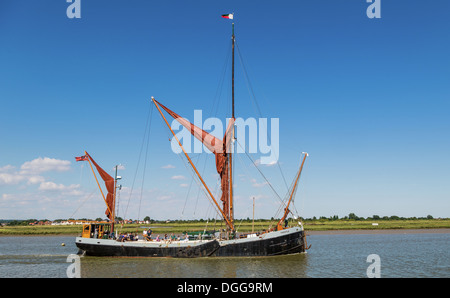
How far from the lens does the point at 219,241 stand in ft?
155

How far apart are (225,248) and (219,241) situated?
1.25 meters

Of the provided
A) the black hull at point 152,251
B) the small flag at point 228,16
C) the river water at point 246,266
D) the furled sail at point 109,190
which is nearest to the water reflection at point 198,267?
the river water at point 246,266

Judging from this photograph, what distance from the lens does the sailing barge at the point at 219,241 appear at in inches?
1834

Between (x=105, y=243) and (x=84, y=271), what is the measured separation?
11.4 meters

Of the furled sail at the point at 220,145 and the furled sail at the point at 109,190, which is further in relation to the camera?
the furled sail at the point at 109,190

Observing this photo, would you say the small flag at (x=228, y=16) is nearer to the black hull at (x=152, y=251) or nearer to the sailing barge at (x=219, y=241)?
the sailing barge at (x=219, y=241)

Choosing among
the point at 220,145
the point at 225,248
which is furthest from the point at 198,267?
the point at 220,145

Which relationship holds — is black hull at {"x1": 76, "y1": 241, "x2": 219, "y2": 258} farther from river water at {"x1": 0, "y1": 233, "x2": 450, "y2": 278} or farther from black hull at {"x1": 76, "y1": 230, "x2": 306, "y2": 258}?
river water at {"x1": 0, "y1": 233, "x2": 450, "y2": 278}

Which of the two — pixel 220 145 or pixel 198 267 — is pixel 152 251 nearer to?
pixel 198 267
